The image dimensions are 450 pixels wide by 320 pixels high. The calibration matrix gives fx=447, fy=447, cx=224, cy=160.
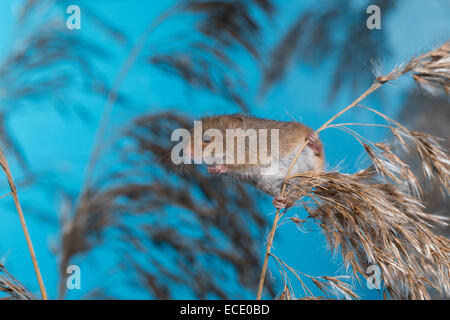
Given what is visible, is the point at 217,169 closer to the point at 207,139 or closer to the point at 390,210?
the point at 207,139

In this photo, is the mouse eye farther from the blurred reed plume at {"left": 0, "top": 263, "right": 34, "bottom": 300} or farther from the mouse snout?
the blurred reed plume at {"left": 0, "top": 263, "right": 34, "bottom": 300}

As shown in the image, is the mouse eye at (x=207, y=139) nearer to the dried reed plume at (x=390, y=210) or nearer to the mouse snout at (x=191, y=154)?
the mouse snout at (x=191, y=154)

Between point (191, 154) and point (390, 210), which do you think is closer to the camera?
point (390, 210)

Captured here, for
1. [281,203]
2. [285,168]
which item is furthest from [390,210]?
[285,168]

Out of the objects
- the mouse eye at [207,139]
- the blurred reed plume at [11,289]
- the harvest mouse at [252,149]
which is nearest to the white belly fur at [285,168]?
the harvest mouse at [252,149]

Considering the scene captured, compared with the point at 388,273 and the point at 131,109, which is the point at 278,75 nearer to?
the point at 131,109

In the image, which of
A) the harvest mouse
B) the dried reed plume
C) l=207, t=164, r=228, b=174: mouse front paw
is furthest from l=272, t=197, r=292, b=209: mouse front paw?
l=207, t=164, r=228, b=174: mouse front paw

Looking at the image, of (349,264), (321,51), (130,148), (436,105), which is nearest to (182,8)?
(130,148)
